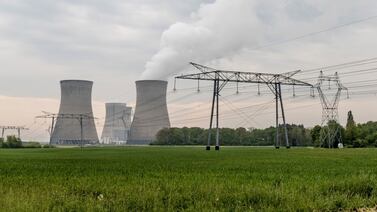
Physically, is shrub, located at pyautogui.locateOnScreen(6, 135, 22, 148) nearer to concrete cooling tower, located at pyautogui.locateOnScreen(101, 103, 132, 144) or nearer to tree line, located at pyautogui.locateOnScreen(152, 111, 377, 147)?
tree line, located at pyautogui.locateOnScreen(152, 111, 377, 147)

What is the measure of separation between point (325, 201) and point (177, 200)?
145 inches

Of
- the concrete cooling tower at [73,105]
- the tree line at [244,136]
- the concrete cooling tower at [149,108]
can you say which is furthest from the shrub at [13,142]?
the tree line at [244,136]

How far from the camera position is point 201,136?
158 metres

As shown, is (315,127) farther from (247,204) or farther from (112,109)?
(247,204)

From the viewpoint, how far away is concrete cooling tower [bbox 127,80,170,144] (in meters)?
112

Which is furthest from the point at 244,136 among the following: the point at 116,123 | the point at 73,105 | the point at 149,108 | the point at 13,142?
the point at 13,142

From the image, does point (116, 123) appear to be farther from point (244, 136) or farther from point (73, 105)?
point (73, 105)

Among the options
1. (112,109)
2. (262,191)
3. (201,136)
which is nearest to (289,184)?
(262,191)

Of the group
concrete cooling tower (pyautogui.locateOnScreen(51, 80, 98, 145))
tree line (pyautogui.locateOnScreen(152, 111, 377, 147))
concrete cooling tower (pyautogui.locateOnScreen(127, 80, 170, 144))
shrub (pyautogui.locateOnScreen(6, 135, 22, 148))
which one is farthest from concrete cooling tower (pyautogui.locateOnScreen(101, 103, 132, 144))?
concrete cooling tower (pyautogui.locateOnScreen(51, 80, 98, 145))

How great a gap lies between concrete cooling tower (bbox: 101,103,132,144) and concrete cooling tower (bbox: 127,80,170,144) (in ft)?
161

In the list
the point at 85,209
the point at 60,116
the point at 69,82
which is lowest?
the point at 85,209

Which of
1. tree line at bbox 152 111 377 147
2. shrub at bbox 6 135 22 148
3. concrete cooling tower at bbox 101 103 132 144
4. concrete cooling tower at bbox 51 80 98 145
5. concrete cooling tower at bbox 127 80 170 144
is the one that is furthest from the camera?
concrete cooling tower at bbox 101 103 132 144

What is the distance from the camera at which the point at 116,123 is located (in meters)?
193

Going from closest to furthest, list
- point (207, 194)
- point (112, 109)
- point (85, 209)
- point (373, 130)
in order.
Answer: point (85, 209), point (207, 194), point (373, 130), point (112, 109)
